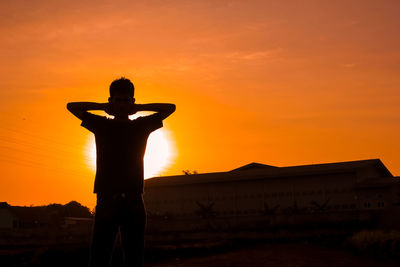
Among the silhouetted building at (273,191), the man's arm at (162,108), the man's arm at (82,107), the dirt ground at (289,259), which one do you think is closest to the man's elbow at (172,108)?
the man's arm at (162,108)

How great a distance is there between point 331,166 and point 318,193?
8.04 feet

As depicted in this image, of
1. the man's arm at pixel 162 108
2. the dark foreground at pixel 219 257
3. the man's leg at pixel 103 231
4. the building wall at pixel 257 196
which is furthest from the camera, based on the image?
the building wall at pixel 257 196

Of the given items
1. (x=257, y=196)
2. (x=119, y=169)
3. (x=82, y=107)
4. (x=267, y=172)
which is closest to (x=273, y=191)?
(x=257, y=196)

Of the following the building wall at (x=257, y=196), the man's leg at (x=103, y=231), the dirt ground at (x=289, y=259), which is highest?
the building wall at (x=257, y=196)

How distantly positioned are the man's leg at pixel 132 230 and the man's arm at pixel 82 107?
3.02ft

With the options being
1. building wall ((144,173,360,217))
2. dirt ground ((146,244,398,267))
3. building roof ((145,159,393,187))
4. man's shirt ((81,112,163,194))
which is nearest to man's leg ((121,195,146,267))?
man's shirt ((81,112,163,194))

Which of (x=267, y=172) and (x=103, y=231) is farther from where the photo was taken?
(x=267, y=172)

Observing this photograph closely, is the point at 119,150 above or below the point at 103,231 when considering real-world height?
above

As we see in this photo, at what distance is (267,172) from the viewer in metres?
48.0

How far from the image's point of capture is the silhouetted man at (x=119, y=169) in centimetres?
500

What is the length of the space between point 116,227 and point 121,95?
3.94ft

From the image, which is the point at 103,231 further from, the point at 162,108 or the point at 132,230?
the point at 162,108

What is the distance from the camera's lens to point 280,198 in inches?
1845

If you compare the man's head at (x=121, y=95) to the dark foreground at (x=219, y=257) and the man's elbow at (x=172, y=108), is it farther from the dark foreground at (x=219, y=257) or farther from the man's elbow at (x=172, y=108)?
the dark foreground at (x=219, y=257)
